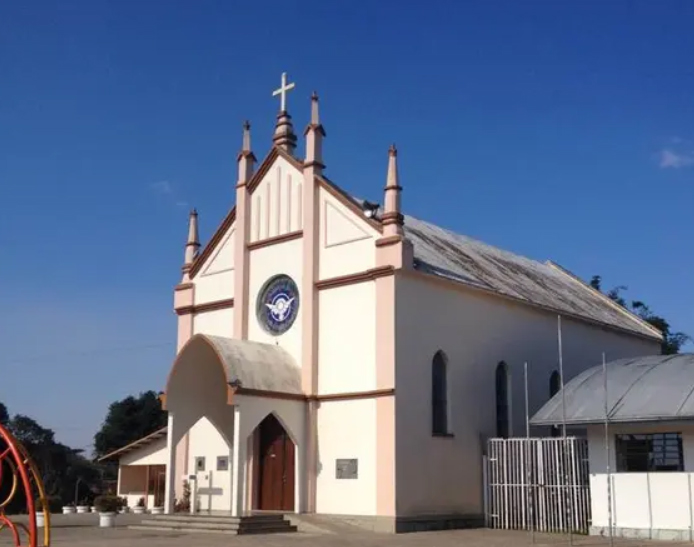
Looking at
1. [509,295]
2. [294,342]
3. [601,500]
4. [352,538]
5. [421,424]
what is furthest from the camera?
[509,295]

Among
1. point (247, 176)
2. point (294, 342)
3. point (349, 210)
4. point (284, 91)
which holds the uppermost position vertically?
point (284, 91)

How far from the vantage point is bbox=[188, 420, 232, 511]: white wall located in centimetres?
2894

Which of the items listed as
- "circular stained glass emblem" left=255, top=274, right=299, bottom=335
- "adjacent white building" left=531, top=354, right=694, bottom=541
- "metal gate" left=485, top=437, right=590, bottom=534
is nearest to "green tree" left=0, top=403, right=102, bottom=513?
"circular stained glass emblem" left=255, top=274, right=299, bottom=335

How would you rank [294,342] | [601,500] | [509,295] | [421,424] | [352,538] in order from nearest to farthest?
[352,538] → [601,500] → [421,424] → [294,342] → [509,295]

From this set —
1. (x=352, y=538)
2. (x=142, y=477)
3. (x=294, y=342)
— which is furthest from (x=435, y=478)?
(x=142, y=477)

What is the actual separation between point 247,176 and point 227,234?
7.13ft

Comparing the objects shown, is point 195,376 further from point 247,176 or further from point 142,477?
point 142,477

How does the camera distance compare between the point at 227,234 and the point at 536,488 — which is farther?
the point at 227,234

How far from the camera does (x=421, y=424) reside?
25.8 meters

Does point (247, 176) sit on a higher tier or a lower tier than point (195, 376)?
higher

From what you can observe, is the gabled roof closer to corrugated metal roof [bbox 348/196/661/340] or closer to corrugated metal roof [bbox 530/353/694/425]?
corrugated metal roof [bbox 348/196/661/340]

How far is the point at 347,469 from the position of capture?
84.5 feet

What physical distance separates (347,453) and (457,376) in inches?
169

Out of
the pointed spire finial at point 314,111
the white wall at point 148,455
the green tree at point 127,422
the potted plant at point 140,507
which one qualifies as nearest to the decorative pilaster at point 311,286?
the pointed spire finial at point 314,111
